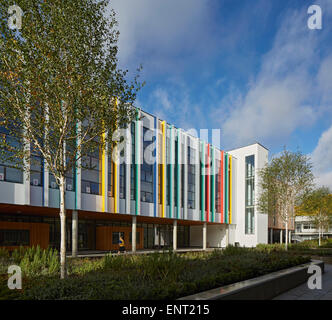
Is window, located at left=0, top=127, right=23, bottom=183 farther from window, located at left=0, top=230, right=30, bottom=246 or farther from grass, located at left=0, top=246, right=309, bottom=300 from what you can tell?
grass, located at left=0, top=246, right=309, bottom=300

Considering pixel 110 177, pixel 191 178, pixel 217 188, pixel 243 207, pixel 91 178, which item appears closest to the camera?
pixel 91 178

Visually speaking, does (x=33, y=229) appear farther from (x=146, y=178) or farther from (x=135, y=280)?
(x=135, y=280)

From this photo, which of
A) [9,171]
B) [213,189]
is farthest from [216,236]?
[9,171]

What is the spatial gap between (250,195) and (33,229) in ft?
109

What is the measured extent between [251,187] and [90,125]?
4063 cm

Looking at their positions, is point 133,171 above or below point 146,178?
above

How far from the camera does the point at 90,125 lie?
1013cm

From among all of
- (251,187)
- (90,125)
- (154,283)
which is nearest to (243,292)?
(154,283)

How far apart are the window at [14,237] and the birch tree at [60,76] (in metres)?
17.2

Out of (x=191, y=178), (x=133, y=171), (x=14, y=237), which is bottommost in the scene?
(x=14, y=237)

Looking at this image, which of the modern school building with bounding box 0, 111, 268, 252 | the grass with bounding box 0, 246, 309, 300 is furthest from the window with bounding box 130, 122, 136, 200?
the grass with bounding box 0, 246, 309, 300

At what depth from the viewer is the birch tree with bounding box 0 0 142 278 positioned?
870 centimetres

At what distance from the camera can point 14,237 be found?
23.7 meters
